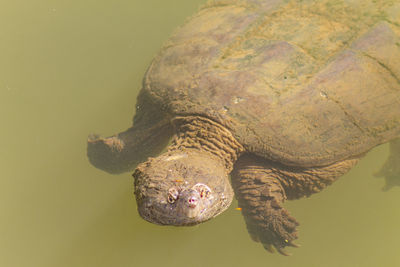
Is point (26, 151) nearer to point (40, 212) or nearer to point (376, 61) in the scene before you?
point (40, 212)

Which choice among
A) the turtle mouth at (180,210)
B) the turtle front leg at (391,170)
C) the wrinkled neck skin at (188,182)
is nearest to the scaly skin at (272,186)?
the wrinkled neck skin at (188,182)

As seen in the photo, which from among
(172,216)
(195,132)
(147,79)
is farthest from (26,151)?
(172,216)

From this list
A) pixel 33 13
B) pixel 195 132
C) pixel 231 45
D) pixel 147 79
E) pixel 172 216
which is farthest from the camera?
pixel 33 13

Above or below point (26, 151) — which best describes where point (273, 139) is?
above

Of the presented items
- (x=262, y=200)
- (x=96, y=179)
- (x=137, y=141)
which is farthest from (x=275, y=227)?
(x=96, y=179)

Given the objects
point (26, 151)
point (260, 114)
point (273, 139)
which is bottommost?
point (26, 151)

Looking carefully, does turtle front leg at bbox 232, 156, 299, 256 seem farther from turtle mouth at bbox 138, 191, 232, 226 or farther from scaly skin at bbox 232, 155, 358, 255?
turtle mouth at bbox 138, 191, 232, 226

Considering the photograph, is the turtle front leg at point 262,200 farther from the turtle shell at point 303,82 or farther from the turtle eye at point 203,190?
the turtle eye at point 203,190
